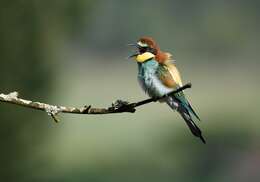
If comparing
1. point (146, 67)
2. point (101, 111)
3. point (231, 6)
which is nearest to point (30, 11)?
point (146, 67)

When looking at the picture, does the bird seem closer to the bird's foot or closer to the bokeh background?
the bird's foot

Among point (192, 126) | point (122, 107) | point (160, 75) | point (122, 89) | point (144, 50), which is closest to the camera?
point (122, 107)

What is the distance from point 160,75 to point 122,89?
13801mm

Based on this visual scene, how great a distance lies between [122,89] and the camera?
1691 centimetres

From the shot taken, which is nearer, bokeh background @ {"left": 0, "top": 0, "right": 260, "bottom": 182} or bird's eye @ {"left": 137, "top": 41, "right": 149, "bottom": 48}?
bird's eye @ {"left": 137, "top": 41, "right": 149, "bottom": 48}

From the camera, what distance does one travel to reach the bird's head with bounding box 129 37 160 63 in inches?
110

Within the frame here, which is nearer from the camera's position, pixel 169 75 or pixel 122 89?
pixel 169 75

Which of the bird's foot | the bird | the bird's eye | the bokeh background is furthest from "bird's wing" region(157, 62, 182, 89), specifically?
the bokeh background

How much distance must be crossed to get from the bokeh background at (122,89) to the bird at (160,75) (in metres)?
3.78

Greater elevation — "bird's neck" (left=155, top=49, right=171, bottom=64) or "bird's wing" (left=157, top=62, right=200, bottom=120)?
"bird's neck" (left=155, top=49, right=171, bottom=64)

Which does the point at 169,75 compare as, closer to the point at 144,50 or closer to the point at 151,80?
the point at 144,50

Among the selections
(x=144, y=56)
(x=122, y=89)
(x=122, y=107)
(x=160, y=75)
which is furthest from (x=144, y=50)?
(x=122, y=89)

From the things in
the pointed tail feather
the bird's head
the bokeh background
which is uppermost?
the bokeh background

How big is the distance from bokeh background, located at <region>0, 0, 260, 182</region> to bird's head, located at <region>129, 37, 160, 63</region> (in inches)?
160
